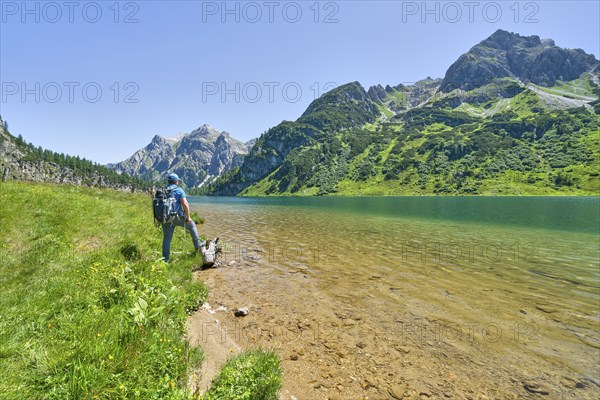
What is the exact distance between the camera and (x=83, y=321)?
5.80 metres

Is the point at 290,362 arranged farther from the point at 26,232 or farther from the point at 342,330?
the point at 26,232

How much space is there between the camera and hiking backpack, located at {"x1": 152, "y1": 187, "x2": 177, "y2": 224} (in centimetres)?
1204

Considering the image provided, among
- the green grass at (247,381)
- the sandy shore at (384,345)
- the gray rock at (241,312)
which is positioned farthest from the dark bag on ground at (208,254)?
the green grass at (247,381)

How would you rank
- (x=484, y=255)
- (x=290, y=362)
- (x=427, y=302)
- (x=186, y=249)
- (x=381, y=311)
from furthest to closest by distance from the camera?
(x=484, y=255) < (x=186, y=249) < (x=427, y=302) < (x=381, y=311) < (x=290, y=362)

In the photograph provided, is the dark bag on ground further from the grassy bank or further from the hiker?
the grassy bank

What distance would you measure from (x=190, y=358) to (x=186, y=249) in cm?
1081

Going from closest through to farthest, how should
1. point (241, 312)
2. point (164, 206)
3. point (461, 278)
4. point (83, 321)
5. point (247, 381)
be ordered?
point (247, 381) < point (83, 321) < point (241, 312) < point (164, 206) < point (461, 278)

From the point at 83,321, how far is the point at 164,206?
6.76m

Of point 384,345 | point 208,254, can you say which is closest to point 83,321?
point 384,345

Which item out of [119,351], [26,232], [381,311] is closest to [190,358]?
[119,351]

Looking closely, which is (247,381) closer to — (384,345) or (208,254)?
(384,345)

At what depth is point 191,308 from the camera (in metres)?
9.53

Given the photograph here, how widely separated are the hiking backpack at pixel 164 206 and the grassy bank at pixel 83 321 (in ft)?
6.68

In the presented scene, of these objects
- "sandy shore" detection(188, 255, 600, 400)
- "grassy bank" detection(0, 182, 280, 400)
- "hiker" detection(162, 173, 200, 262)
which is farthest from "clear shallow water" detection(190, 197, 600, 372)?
"grassy bank" detection(0, 182, 280, 400)
